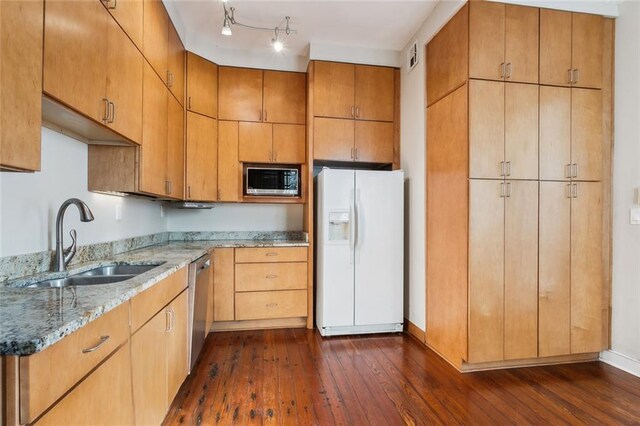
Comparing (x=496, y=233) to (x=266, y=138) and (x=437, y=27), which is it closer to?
(x=437, y=27)

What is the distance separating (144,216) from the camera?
2.87m

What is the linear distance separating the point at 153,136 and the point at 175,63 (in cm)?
91

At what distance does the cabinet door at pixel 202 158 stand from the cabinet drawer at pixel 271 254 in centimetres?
70

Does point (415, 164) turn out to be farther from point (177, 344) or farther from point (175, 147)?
point (177, 344)

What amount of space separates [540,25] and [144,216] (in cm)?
367

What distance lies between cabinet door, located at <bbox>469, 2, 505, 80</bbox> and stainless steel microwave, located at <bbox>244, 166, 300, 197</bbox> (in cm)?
195

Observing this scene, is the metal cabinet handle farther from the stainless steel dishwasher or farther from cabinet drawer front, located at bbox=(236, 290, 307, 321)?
cabinet drawer front, located at bbox=(236, 290, 307, 321)

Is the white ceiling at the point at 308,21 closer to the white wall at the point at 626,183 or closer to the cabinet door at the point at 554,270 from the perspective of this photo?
the white wall at the point at 626,183

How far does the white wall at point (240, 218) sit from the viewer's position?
3559mm

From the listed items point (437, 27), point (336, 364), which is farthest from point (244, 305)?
point (437, 27)

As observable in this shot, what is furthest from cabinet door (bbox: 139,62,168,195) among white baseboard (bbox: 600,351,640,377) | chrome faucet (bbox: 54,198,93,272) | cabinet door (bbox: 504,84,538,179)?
white baseboard (bbox: 600,351,640,377)

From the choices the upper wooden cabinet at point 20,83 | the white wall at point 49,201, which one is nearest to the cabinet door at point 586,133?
the upper wooden cabinet at point 20,83

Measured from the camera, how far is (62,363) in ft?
2.73

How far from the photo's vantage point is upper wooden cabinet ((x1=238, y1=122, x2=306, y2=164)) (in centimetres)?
337
